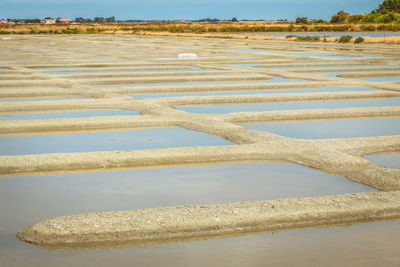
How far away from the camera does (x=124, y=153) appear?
7734 millimetres

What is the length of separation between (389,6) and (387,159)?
120886 mm

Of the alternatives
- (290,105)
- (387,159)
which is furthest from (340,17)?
(387,159)

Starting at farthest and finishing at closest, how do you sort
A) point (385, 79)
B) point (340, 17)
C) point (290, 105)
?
point (340, 17) → point (385, 79) → point (290, 105)

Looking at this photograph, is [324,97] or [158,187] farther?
[324,97]

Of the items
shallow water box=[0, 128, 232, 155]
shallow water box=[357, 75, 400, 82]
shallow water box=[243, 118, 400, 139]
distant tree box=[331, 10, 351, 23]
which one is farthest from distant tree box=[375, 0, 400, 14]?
shallow water box=[0, 128, 232, 155]

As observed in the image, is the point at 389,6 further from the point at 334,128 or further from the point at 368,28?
the point at 334,128

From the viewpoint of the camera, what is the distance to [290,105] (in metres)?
13.2

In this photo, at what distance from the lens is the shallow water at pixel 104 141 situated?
8.38 m

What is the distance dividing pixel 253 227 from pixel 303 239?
18.8 inches

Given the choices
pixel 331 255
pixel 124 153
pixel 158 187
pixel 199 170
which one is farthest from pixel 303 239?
pixel 124 153

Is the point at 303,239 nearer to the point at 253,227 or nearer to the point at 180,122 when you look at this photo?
the point at 253,227

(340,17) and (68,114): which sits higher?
(340,17)

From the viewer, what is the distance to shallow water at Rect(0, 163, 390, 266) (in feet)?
14.6

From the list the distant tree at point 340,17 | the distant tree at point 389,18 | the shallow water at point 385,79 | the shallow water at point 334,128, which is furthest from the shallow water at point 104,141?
the distant tree at point 340,17
